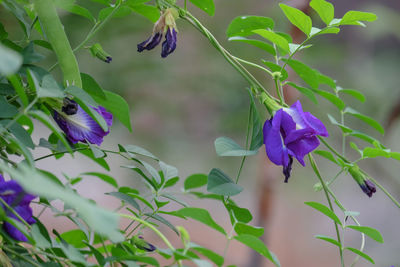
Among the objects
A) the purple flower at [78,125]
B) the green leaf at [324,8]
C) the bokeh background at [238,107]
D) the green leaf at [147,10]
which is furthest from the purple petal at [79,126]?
the bokeh background at [238,107]

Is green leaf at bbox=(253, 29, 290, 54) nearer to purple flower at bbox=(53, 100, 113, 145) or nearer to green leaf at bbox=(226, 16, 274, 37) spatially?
green leaf at bbox=(226, 16, 274, 37)

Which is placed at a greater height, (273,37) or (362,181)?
(273,37)

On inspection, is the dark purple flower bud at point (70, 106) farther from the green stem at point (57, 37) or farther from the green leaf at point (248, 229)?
the green leaf at point (248, 229)

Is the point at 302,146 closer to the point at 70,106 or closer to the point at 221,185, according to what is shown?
the point at 221,185

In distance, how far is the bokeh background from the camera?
1.68 meters

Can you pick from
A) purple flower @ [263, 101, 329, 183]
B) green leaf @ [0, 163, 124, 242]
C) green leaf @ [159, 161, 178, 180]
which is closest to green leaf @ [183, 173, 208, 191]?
green leaf @ [159, 161, 178, 180]

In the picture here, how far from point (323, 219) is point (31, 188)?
3.31 meters

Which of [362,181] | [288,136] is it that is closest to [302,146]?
[288,136]

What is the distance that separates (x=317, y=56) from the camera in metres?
2.09

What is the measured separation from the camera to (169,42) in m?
0.47

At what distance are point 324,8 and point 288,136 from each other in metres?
0.12

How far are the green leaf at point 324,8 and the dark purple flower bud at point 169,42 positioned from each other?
4.9 inches

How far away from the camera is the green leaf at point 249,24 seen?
1.55 ft

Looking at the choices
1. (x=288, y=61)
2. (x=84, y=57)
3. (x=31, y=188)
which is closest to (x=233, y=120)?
(x=84, y=57)
